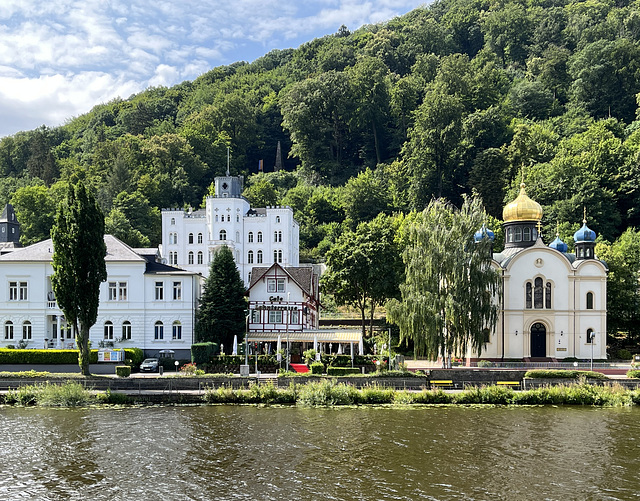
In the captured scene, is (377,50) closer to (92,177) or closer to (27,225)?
(92,177)

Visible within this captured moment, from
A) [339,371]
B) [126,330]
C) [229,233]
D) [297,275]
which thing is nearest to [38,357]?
[126,330]

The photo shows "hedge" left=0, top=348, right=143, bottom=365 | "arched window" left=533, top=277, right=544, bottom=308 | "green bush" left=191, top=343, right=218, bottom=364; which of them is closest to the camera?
"hedge" left=0, top=348, right=143, bottom=365

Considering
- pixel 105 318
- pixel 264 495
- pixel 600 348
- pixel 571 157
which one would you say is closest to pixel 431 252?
pixel 600 348

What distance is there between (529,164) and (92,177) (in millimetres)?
70981

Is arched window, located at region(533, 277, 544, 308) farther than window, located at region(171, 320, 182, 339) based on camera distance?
Yes

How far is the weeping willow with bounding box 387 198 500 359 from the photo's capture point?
1927 inches

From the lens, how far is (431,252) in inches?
1983

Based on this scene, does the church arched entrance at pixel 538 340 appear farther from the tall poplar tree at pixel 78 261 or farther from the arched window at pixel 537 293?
the tall poplar tree at pixel 78 261

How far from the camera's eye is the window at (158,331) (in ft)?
189

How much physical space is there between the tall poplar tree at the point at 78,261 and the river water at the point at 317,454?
7615 millimetres

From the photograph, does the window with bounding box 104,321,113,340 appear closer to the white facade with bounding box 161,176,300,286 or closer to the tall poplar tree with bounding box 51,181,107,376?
the tall poplar tree with bounding box 51,181,107,376

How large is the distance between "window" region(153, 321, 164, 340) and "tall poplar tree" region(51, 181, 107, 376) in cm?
1234

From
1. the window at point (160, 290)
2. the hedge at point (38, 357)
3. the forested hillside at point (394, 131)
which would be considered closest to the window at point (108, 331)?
the window at point (160, 290)

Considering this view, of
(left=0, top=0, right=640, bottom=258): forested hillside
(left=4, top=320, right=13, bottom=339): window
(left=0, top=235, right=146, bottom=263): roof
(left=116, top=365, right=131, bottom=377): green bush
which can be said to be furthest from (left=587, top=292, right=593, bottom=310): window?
(left=4, top=320, right=13, bottom=339): window
